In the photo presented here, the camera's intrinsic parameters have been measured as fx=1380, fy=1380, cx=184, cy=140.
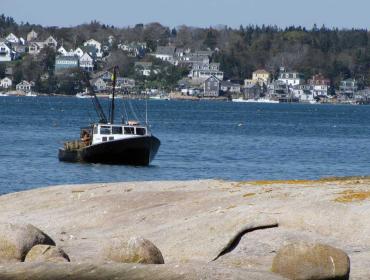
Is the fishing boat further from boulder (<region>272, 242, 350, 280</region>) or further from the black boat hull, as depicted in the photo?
boulder (<region>272, 242, 350, 280</region>)

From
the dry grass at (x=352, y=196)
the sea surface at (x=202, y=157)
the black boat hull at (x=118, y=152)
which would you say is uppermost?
the dry grass at (x=352, y=196)

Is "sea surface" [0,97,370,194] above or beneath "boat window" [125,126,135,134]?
A: beneath

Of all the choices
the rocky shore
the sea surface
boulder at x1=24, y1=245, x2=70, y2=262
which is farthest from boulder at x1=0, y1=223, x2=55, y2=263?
the sea surface

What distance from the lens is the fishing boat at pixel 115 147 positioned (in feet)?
203

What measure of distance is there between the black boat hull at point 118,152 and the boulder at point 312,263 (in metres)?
42.1

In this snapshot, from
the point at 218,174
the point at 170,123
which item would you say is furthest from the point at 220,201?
the point at 170,123

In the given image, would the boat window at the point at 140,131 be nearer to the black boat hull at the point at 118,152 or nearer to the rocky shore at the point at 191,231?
the black boat hull at the point at 118,152

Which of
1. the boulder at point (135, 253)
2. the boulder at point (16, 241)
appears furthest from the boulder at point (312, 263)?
the boulder at point (16, 241)

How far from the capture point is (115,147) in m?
61.8

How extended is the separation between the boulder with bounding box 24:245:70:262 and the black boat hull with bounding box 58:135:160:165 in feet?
133

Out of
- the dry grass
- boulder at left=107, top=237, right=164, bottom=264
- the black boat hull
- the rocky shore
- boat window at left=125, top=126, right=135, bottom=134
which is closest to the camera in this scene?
the rocky shore

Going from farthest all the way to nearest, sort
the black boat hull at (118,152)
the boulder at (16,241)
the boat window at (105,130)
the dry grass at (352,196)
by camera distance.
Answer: the boat window at (105,130) < the black boat hull at (118,152) < the dry grass at (352,196) < the boulder at (16,241)

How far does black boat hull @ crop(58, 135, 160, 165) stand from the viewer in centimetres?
6169

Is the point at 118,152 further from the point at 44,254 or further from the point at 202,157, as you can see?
the point at 44,254
